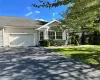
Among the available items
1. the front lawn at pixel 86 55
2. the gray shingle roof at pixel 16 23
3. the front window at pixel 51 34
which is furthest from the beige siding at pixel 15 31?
the front lawn at pixel 86 55

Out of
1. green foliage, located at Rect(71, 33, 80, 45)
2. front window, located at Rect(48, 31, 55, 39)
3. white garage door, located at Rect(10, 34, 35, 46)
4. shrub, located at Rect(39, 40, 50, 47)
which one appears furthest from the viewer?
green foliage, located at Rect(71, 33, 80, 45)

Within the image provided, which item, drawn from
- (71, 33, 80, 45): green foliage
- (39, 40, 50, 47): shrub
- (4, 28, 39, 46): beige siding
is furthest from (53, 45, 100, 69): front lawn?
(71, 33, 80, 45): green foliage

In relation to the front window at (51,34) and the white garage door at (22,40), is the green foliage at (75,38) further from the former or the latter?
the white garage door at (22,40)

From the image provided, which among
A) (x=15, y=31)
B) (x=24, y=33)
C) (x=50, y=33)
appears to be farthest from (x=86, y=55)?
(x=15, y=31)

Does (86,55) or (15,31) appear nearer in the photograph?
(86,55)

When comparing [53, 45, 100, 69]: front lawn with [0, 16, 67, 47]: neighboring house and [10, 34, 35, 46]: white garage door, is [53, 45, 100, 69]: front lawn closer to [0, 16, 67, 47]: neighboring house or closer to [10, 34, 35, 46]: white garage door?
[0, 16, 67, 47]: neighboring house

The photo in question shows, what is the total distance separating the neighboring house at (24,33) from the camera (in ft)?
98.6

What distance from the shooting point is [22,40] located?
101 ft

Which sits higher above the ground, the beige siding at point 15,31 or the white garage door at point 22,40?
the beige siding at point 15,31

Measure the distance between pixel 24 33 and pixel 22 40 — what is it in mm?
1168

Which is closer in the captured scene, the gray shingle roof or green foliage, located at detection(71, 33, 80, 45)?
the gray shingle roof

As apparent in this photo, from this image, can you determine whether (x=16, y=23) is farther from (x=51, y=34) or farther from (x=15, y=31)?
(x=51, y=34)

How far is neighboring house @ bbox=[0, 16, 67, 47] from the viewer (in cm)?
3006

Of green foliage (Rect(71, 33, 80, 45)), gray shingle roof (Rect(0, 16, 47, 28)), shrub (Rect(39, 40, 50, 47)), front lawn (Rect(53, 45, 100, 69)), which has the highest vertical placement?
gray shingle roof (Rect(0, 16, 47, 28))
